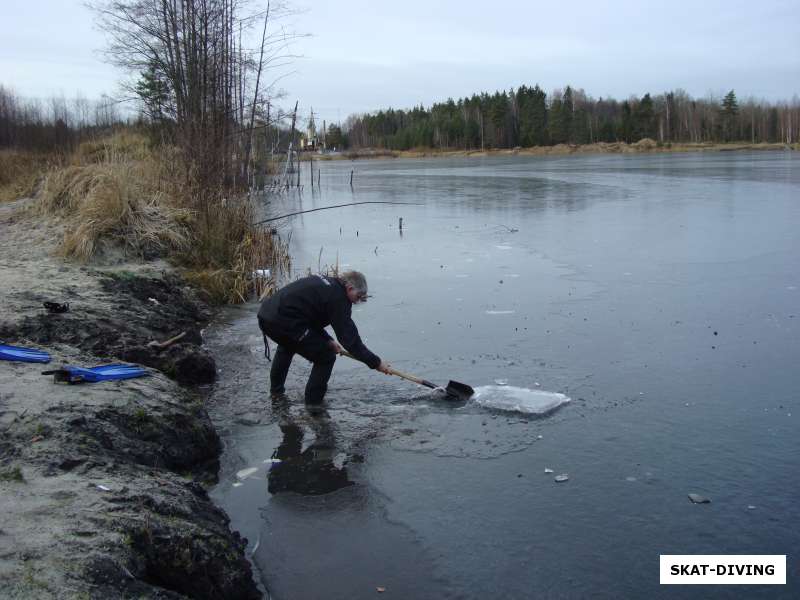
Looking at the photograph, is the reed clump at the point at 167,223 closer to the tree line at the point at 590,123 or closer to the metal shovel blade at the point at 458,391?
the metal shovel blade at the point at 458,391

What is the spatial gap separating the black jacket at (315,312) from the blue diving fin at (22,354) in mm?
1646

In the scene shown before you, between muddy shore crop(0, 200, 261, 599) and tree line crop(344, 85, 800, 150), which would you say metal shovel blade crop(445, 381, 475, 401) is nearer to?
muddy shore crop(0, 200, 261, 599)

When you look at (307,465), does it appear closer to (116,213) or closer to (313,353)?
(313,353)

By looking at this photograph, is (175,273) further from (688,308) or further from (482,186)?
(482,186)

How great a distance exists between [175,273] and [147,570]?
7.19m

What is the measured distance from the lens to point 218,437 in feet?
18.2

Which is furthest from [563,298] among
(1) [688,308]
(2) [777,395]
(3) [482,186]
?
(3) [482,186]

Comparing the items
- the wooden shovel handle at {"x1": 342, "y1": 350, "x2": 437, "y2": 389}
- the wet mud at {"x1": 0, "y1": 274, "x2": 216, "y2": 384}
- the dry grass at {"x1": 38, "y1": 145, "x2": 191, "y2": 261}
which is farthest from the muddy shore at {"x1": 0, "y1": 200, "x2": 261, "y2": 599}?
the dry grass at {"x1": 38, "y1": 145, "x2": 191, "y2": 261}

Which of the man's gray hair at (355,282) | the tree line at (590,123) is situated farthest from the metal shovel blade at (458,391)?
the tree line at (590,123)

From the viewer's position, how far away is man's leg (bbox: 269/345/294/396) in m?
6.41

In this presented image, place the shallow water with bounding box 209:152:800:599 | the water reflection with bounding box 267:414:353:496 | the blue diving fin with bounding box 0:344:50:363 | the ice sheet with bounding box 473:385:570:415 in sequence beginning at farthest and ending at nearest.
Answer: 1. the ice sheet with bounding box 473:385:570:415
2. the blue diving fin with bounding box 0:344:50:363
3. the water reflection with bounding box 267:414:353:496
4. the shallow water with bounding box 209:152:800:599

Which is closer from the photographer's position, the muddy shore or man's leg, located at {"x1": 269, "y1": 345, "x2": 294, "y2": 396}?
the muddy shore

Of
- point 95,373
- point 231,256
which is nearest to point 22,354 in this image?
point 95,373

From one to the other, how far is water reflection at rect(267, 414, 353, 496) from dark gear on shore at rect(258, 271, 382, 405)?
546 mm
